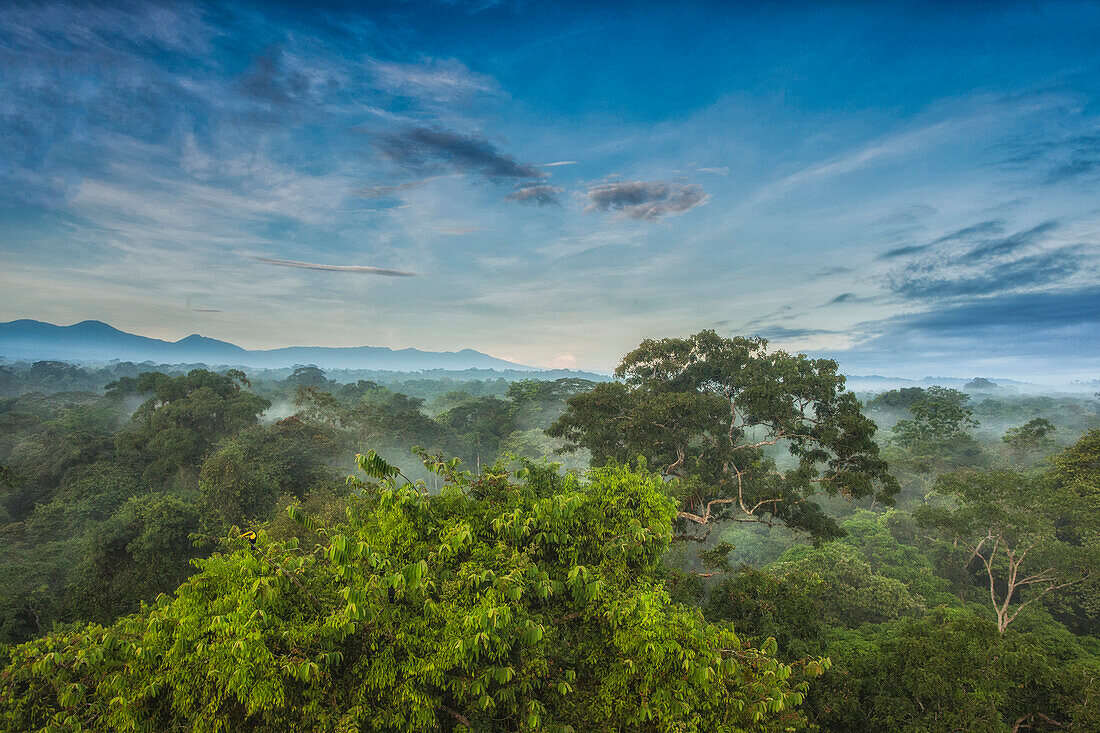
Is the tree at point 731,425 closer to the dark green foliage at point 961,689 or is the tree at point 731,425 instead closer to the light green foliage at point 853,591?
the light green foliage at point 853,591

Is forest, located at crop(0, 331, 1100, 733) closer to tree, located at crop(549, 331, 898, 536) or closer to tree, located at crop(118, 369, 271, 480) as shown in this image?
tree, located at crop(549, 331, 898, 536)

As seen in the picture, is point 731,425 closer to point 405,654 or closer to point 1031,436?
point 405,654

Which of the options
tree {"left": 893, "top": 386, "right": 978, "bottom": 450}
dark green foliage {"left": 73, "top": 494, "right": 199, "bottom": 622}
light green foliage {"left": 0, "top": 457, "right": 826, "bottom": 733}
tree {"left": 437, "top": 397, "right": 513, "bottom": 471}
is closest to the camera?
light green foliage {"left": 0, "top": 457, "right": 826, "bottom": 733}

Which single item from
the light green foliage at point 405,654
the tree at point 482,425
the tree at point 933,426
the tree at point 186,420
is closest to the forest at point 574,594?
the light green foliage at point 405,654

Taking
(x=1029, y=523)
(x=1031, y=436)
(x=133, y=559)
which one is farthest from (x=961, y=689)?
(x=1031, y=436)

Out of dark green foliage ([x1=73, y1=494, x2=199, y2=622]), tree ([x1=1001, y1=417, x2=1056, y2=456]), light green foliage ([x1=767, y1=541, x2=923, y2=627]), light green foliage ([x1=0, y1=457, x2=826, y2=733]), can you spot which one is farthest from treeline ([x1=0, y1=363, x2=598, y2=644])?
tree ([x1=1001, y1=417, x2=1056, y2=456])

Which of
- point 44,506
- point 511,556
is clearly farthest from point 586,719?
point 44,506
